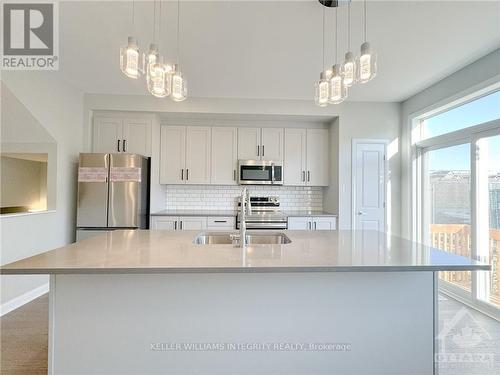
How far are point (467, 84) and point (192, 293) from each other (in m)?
3.61

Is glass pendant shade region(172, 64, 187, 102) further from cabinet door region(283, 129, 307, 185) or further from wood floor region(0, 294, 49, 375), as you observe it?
cabinet door region(283, 129, 307, 185)

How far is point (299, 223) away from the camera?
4.38 metres

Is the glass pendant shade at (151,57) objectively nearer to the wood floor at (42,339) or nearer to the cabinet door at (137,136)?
the wood floor at (42,339)

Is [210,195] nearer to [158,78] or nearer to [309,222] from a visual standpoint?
[309,222]

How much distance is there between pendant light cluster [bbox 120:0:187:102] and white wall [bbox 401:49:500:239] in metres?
3.06

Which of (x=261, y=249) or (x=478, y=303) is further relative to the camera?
(x=478, y=303)

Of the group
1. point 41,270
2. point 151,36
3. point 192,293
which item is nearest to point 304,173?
point 151,36

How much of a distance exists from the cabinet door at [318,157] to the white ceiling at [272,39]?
1.14 metres

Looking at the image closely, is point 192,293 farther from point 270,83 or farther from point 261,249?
point 270,83

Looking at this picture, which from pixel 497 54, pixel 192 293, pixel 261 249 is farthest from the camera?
pixel 497 54

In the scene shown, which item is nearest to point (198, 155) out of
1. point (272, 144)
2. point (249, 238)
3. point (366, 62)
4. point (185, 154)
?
point (185, 154)

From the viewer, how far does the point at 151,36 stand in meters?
2.66

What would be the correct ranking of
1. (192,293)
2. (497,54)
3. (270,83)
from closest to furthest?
(192,293) → (497,54) → (270,83)

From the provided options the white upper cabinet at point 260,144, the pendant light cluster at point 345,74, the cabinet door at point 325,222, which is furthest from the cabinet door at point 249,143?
the pendant light cluster at point 345,74
